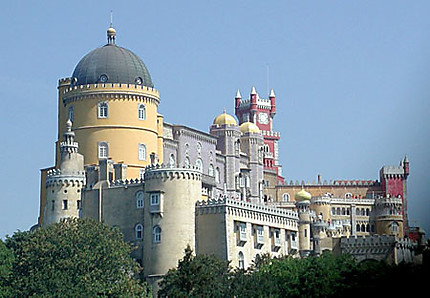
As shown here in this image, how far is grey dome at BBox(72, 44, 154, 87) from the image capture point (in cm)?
13750

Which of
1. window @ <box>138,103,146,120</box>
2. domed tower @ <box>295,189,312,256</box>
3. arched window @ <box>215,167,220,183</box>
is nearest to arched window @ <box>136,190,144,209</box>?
window @ <box>138,103,146,120</box>

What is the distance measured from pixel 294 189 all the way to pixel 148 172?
2154 inches

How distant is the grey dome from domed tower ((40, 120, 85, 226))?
9.74m

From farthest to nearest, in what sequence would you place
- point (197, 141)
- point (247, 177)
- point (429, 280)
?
point (247, 177) → point (197, 141) → point (429, 280)

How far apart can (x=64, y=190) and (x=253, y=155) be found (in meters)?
40.6

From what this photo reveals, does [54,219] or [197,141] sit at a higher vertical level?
[197,141]

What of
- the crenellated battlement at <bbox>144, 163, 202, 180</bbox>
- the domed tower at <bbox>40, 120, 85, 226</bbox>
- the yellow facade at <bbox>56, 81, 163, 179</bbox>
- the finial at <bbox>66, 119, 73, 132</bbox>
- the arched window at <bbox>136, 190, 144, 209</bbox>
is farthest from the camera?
the yellow facade at <bbox>56, 81, 163, 179</bbox>

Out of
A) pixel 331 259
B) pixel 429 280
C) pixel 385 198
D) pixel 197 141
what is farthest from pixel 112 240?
pixel 385 198

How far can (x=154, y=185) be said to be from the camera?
414 ft

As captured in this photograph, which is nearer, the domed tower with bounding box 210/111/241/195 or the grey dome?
the grey dome

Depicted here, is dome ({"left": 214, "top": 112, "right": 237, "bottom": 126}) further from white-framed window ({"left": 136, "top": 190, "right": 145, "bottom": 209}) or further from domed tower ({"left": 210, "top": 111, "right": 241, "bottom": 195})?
white-framed window ({"left": 136, "top": 190, "right": 145, "bottom": 209})

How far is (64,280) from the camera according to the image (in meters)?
116

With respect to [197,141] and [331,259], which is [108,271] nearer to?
[331,259]

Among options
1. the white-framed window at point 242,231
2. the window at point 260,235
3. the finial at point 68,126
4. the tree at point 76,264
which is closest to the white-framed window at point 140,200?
the tree at point 76,264
